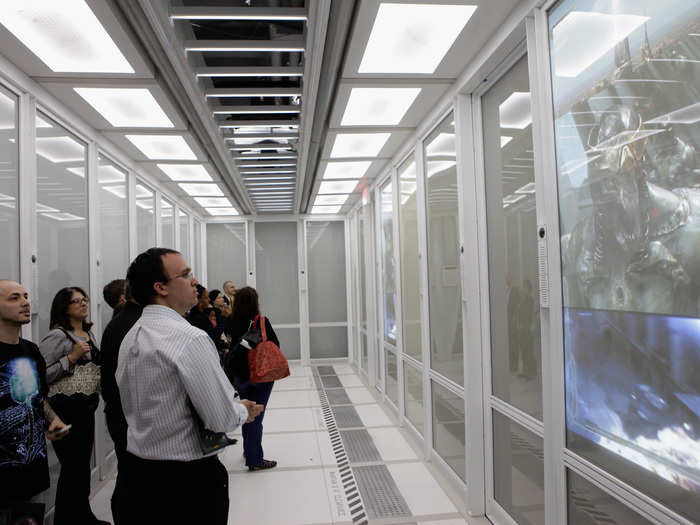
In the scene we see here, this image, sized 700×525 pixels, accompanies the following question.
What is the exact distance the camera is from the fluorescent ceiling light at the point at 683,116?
148cm

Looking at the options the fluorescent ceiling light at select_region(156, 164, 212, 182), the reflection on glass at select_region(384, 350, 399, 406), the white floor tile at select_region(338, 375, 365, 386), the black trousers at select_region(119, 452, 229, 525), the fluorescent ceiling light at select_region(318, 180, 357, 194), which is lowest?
the white floor tile at select_region(338, 375, 365, 386)

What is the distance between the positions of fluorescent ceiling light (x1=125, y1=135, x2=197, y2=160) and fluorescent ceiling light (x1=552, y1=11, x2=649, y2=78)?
3.32m

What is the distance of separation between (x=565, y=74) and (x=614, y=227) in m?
0.78

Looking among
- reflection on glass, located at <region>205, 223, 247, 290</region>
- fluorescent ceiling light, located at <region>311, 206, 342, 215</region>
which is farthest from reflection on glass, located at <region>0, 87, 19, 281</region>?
reflection on glass, located at <region>205, 223, 247, 290</region>

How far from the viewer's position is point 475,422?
3484 millimetres

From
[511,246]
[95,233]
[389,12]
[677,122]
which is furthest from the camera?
[95,233]

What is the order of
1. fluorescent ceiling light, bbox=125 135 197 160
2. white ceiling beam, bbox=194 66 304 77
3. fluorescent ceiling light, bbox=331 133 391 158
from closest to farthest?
white ceiling beam, bbox=194 66 304 77
fluorescent ceiling light, bbox=125 135 197 160
fluorescent ceiling light, bbox=331 133 391 158

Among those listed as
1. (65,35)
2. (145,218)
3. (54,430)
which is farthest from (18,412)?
(145,218)

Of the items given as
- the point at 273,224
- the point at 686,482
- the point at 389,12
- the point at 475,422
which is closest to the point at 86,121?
the point at 389,12

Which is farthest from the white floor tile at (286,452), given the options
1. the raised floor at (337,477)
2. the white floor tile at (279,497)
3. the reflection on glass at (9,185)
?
the reflection on glass at (9,185)

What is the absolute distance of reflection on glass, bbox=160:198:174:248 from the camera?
6.83 metres

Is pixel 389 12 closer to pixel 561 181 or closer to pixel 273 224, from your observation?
pixel 561 181

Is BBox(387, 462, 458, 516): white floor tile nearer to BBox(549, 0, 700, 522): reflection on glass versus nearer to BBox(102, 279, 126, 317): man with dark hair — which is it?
BBox(549, 0, 700, 522): reflection on glass

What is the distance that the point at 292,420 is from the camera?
246 inches
